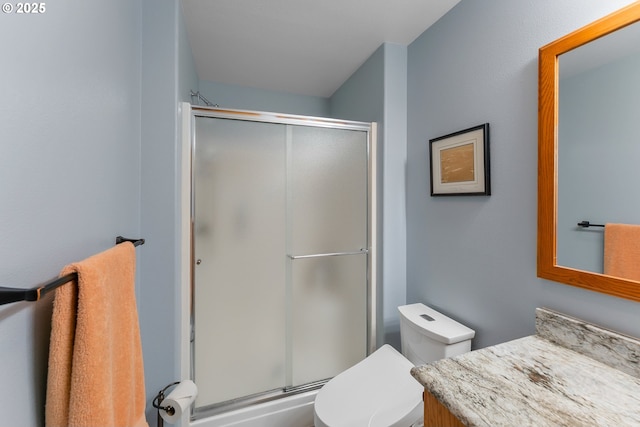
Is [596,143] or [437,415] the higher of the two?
[596,143]

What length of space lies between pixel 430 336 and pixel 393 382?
28cm

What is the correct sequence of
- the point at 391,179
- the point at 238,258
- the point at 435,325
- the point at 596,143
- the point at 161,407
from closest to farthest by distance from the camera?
the point at 596,143
the point at 161,407
the point at 435,325
the point at 238,258
the point at 391,179

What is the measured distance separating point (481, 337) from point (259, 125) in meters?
1.62

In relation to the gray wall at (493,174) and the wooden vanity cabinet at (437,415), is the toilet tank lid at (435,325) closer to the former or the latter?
the gray wall at (493,174)

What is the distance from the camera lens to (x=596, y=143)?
862 millimetres

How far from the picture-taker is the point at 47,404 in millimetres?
495

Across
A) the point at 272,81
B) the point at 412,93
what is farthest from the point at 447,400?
the point at 272,81

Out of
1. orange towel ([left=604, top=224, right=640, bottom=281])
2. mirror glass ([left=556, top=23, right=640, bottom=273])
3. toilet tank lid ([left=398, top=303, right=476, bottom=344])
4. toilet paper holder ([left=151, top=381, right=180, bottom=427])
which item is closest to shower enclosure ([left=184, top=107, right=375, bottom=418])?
toilet paper holder ([left=151, top=381, right=180, bottom=427])

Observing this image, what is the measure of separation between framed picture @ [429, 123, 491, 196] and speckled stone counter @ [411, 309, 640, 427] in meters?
0.60

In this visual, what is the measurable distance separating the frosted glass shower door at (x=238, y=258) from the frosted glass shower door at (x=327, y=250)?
0.31 feet

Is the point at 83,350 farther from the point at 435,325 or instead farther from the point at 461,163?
the point at 461,163

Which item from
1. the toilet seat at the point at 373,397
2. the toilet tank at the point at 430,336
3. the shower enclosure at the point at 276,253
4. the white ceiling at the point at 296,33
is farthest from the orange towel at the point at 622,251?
the white ceiling at the point at 296,33

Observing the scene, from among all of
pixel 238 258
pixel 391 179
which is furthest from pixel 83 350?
pixel 391 179

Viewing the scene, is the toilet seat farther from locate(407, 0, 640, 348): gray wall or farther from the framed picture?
the framed picture
